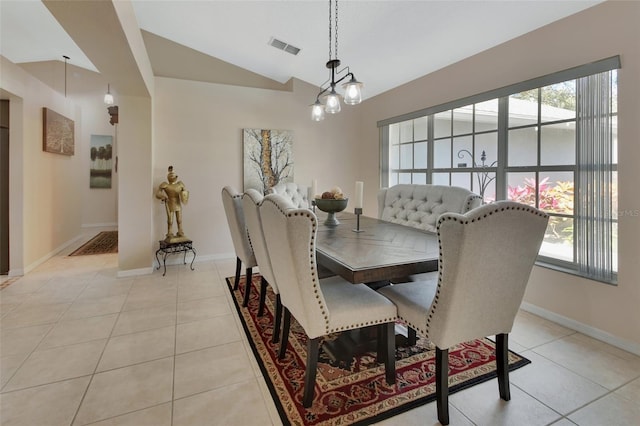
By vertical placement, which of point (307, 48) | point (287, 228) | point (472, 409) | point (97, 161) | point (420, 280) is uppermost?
point (307, 48)

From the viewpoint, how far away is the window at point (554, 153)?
227cm

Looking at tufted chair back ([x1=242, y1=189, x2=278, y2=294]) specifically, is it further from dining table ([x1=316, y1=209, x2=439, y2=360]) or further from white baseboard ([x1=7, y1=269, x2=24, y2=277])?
white baseboard ([x1=7, y1=269, x2=24, y2=277])

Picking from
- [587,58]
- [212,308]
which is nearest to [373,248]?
[212,308]

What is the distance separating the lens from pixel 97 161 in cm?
709

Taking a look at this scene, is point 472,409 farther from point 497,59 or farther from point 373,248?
point 497,59

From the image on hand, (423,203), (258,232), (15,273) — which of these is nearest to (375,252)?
(258,232)

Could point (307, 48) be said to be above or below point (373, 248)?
above

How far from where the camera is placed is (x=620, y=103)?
2172mm

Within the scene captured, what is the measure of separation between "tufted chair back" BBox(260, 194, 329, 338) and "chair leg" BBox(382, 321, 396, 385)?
41 centimetres

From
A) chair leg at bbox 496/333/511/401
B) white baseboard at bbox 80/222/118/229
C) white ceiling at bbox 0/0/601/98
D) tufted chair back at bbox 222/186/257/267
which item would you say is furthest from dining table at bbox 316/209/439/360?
white baseboard at bbox 80/222/118/229

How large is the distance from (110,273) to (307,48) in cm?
374

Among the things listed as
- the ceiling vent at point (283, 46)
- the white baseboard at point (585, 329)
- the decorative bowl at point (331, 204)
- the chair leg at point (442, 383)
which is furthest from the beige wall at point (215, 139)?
A: the chair leg at point (442, 383)

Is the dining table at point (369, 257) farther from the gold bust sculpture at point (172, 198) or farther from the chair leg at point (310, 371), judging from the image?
the gold bust sculpture at point (172, 198)

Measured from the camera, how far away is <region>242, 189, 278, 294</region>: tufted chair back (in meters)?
2.09
